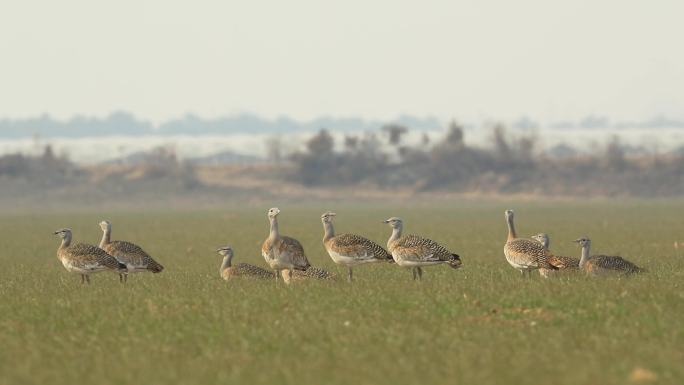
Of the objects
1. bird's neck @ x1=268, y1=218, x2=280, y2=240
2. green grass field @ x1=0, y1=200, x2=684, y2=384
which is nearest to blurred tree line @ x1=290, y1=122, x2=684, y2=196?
green grass field @ x1=0, y1=200, x2=684, y2=384

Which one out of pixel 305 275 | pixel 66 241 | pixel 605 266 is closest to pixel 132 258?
pixel 66 241

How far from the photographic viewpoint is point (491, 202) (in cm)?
10988

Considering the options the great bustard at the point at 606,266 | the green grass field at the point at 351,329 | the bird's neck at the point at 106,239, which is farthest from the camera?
the bird's neck at the point at 106,239

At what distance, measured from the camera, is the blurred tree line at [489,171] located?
384 feet

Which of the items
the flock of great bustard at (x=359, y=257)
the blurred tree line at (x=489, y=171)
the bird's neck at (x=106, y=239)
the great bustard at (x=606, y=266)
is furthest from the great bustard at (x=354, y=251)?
the blurred tree line at (x=489, y=171)

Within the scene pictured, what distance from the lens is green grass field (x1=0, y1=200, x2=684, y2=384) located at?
1384 cm

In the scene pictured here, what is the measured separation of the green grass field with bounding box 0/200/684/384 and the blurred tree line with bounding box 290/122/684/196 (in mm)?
90508

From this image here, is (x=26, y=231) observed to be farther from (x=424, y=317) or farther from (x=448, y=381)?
(x=448, y=381)

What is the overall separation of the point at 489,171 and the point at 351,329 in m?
106

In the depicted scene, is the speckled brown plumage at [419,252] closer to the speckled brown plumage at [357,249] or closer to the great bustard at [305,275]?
the speckled brown plumage at [357,249]

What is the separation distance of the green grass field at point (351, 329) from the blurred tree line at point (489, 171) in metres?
90.5

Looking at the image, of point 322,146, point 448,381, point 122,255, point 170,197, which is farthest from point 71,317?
point 322,146

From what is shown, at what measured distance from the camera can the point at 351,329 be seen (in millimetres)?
16859

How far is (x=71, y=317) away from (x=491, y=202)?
93.0m
